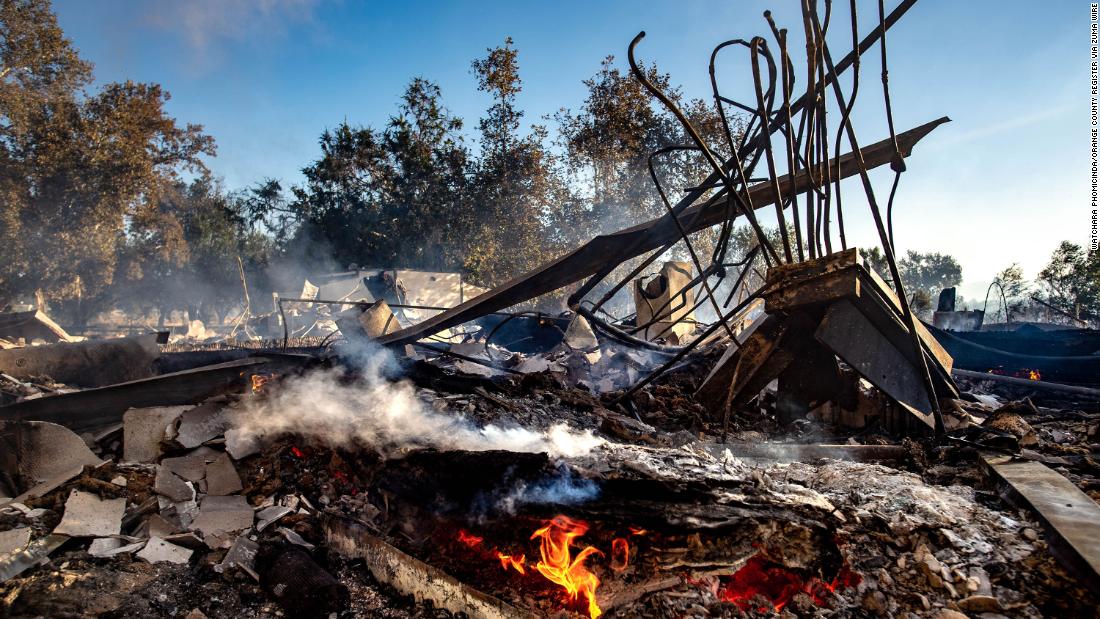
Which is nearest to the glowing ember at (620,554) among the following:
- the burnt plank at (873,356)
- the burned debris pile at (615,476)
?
the burned debris pile at (615,476)

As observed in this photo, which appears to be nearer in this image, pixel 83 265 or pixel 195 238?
pixel 83 265

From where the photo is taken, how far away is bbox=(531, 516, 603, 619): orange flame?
2.29m

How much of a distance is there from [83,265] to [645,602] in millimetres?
32271

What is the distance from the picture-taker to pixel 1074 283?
16.2m

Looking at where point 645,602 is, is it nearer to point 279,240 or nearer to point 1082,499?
point 1082,499

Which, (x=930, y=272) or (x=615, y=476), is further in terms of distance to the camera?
(x=930, y=272)

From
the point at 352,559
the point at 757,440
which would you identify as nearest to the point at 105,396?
the point at 352,559

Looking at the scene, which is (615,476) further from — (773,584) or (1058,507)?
(1058,507)

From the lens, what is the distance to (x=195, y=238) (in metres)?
35.5

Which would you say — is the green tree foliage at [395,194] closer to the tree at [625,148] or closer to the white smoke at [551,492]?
the tree at [625,148]

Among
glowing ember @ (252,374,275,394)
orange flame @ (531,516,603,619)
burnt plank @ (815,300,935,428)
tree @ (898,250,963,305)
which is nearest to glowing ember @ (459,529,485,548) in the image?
orange flame @ (531,516,603,619)

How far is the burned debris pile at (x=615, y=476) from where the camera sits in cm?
222

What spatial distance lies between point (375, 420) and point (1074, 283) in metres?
21.1

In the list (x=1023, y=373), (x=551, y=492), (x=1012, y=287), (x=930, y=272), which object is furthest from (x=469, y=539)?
(x=930, y=272)
